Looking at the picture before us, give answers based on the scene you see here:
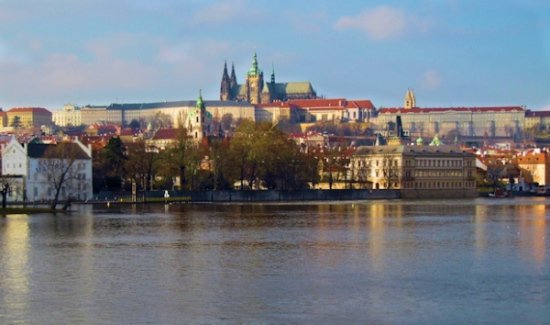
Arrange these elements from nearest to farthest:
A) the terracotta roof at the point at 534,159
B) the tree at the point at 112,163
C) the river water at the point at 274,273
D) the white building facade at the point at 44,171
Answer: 1. the river water at the point at 274,273
2. the white building facade at the point at 44,171
3. the tree at the point at 112,163
4. the terracotta roof at the point at 534,159

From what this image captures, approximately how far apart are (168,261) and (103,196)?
5447cm

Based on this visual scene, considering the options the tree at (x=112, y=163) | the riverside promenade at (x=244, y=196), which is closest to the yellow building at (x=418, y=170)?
the riverside promenade at (x=244, y=196)

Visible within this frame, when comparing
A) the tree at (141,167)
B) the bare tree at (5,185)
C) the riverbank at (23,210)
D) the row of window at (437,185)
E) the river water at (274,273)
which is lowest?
the river water at (274,273)

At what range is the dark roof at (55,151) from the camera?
90.9m

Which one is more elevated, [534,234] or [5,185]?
[5,185]

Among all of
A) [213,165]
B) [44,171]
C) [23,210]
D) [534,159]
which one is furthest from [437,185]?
[23,210]

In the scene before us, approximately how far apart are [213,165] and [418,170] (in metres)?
36.0

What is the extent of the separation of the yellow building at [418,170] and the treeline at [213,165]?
1642 cm

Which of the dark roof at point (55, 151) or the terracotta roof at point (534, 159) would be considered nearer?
the dark roof at point (55, 151)

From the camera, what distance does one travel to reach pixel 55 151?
91.8 metres

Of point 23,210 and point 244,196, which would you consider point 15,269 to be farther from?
point 244,196

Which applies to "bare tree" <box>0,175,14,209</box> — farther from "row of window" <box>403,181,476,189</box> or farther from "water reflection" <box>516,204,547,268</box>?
"row of window" <box>403,181,476,189</box>

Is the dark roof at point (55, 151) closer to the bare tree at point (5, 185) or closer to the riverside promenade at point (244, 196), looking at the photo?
the riverside promenade at point (244, 196)

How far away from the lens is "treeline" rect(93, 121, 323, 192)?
3875 inches
